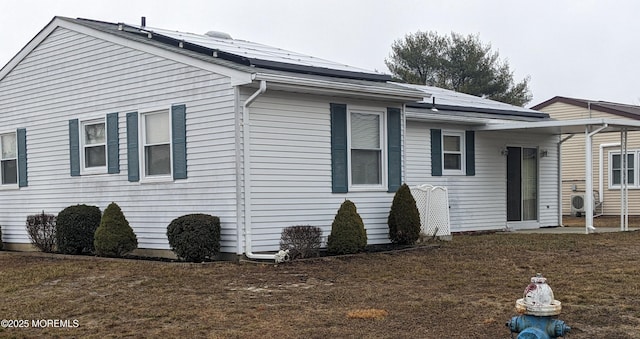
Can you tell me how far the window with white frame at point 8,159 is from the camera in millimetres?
14766

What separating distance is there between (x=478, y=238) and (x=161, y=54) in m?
7.14

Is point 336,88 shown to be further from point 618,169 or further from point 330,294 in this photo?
point 618,169

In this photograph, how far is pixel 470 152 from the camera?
627 inches

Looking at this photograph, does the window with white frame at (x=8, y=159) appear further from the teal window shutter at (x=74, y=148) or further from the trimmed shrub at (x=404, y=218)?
the trimmed shrub at (x=404, y=218)

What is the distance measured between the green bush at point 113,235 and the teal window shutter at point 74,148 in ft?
6.22

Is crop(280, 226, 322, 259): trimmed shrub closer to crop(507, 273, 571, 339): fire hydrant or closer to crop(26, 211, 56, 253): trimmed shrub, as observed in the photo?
crop(26, 211, 56, 253): trimmed shrub

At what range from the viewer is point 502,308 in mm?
6957

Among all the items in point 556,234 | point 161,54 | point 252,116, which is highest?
point 161,54

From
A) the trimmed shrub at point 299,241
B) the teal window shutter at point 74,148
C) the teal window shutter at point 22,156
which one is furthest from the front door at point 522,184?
the teal window shutter at point 22,156

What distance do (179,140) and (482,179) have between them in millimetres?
7712

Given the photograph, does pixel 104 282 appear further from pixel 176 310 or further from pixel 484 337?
pixel 484 337

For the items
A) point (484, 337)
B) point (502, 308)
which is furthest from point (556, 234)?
point (484, 337)

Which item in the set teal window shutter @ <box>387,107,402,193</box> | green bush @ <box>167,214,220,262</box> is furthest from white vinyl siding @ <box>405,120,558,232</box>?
green bush @ <box>167,214,220,262</box>

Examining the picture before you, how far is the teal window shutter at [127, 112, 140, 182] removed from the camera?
12.0 meters
